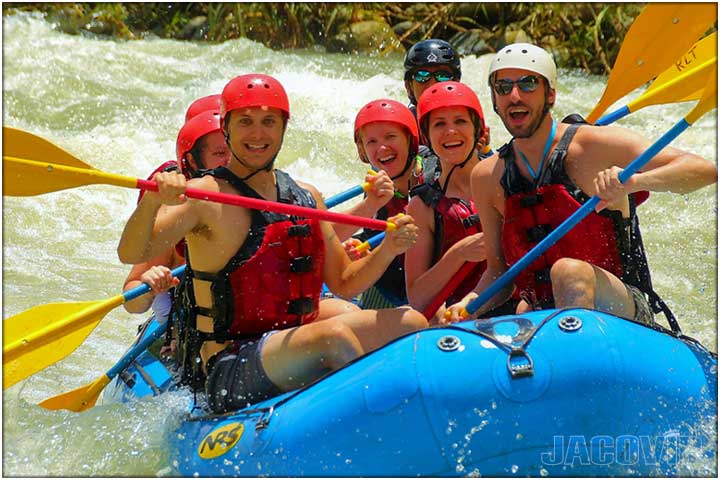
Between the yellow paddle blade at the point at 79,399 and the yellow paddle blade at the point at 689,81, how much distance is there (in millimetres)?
2453

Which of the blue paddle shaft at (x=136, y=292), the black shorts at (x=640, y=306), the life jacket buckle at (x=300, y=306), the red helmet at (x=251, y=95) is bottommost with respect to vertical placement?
the blue paddle shaft at (x=136, y=292)

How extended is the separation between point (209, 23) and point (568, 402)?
9.48 meters

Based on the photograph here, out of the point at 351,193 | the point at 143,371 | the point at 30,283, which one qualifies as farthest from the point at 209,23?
the point at 143,371

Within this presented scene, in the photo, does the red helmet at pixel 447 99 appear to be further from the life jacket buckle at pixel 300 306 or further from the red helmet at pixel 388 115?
the life jacket buckle at pixel 300 306

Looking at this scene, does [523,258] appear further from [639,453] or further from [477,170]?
[639,453]

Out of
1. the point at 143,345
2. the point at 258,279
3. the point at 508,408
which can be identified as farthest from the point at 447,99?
the point at 143,345

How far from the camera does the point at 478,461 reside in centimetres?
309

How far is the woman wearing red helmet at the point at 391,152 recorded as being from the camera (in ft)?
14.5

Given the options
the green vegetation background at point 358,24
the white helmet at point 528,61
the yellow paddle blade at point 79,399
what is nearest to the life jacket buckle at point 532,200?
the white helmet at point 528,61

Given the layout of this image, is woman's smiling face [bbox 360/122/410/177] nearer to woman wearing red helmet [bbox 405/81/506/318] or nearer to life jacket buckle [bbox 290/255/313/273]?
woman wearing red helmet [bbox 405/81/506/318]

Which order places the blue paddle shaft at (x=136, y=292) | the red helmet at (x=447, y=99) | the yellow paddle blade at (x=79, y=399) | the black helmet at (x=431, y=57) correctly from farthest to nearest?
the black helmet at (x=431, y=57), the yellow paddle blade at (x=79, y=399), the blue paddle shaft at (x=136, y=292), the red helmet at (x=447, y=99)

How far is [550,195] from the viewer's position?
12.1 feet

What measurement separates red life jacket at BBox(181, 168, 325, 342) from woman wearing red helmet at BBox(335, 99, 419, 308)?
77 cm

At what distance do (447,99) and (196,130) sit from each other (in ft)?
3.35
